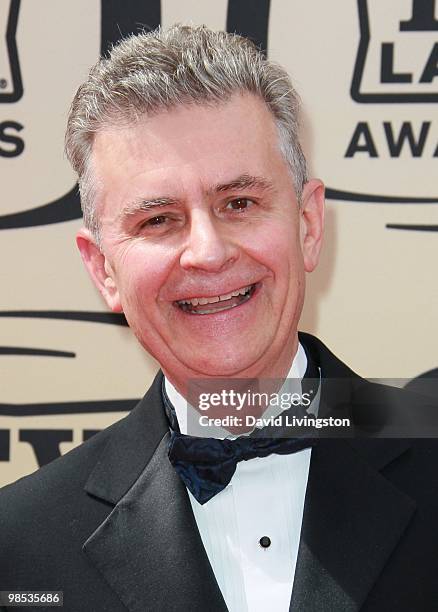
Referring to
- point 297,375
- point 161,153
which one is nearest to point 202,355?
point 297,375

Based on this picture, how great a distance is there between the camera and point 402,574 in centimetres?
142

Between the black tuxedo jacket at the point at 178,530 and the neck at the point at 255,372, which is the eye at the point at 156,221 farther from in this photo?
the black tuxedo jacket at the point at 178,530

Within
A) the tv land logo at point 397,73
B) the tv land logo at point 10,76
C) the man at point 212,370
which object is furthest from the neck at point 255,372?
the tv land logo at point 10,76

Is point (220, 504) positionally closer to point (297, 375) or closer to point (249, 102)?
point (297, 375)

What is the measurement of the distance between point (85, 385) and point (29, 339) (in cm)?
19

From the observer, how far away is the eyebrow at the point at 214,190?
57.0 inches

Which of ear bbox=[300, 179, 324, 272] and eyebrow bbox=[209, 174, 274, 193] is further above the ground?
eyebrow bbox=[209, 174, 274, 193]

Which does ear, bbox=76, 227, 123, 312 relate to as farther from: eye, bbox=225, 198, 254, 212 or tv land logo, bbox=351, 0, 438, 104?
tv land logo, bbox=351, 0, 438, 104

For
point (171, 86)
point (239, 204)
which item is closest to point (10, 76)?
point (171, 86)

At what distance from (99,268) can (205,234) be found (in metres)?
0.34

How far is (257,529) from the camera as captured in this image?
153 centimetres

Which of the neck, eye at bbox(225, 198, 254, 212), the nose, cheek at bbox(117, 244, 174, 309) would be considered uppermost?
eye at bbox(225, 198, 254, 212)

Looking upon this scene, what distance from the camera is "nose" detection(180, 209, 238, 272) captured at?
4.65 feet

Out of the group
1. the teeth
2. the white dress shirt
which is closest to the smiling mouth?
the teeth
